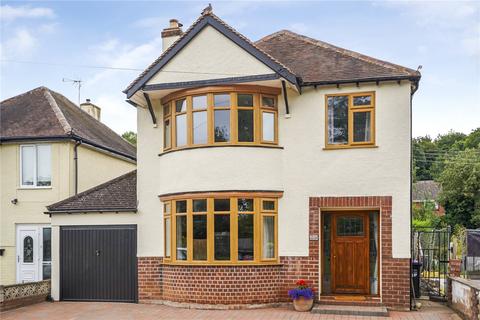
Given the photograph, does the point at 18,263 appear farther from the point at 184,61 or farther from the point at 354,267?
the point at 354,267

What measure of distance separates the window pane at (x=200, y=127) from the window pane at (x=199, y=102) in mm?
168

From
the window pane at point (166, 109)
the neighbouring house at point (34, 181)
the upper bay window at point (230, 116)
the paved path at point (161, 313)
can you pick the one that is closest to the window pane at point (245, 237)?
the paved path at point (161, 313)

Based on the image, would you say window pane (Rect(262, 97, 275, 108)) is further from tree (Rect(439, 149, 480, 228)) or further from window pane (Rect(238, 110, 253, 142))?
tree (Rect(439, 149, 480, 228))

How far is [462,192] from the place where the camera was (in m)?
39.9

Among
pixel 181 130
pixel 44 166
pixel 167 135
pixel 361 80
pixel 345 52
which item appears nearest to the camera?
pixel 361 80

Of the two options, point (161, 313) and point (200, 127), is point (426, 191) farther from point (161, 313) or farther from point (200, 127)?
point (161, 313)

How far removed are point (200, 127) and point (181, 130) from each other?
26.2 inches

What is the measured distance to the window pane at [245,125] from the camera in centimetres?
1435

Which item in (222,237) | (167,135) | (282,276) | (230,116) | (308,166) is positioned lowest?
(282,276)

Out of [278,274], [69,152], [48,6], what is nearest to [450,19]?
[278,274]

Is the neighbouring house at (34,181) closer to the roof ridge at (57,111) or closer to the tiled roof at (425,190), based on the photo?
the roof ridge at (57,111)

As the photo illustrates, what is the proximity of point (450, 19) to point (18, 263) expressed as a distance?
635 inches

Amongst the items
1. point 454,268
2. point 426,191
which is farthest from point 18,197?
point 426,191

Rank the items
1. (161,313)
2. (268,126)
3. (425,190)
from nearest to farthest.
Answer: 1. (161,313)
2. (268,126)
3. (425,190)
